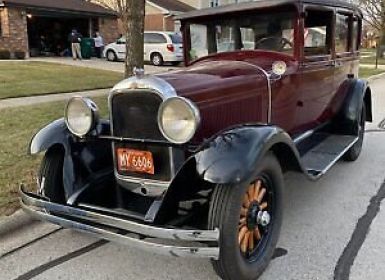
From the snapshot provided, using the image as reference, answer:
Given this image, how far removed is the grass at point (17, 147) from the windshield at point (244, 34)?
2272 millimetres

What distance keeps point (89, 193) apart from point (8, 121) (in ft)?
15.3

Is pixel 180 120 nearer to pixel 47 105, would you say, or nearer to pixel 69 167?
pixel 69 167

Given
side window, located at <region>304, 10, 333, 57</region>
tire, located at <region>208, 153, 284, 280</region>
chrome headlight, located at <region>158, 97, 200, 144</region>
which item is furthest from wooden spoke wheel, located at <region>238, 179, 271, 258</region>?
side window, located at <region>304, 10, 333, 57</region>

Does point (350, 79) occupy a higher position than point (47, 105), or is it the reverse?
point (350, 79)

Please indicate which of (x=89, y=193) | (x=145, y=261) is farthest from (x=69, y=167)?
(x=145, y=261)

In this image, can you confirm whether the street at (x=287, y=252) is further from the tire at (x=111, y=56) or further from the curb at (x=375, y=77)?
the tire at (x=111, y=56)

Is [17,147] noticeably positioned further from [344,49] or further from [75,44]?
[75,44]

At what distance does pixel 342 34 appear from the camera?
5.46 metres

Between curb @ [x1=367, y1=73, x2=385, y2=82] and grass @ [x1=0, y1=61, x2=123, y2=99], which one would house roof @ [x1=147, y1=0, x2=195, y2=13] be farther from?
curb @ [x1=367, y1=73, x2=385, y2=82]

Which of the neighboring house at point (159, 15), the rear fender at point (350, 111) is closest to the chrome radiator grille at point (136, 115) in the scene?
the rear fender at point (350, 111)

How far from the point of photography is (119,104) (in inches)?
133

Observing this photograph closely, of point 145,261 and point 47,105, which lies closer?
point 145,261

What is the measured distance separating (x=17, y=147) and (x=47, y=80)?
7987 mm

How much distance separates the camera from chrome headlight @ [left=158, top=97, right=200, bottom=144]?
2955 mm
